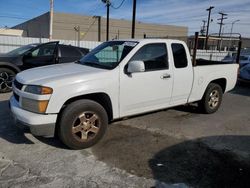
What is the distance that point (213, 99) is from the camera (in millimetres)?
6297

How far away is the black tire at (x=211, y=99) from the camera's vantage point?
6048mm

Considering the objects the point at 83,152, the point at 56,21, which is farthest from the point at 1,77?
the point at 56,21

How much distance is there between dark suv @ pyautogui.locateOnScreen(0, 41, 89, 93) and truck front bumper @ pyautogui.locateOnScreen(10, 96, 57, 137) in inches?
179

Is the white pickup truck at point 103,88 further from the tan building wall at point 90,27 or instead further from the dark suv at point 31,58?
the tan building wall at point 90,27

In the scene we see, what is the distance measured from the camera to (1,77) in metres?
7.79

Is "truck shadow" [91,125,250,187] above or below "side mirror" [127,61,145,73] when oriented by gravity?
below

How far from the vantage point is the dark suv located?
25.8 feet

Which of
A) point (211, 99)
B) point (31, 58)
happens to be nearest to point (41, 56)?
point (31, 58)

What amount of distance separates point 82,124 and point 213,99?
3.66 meters

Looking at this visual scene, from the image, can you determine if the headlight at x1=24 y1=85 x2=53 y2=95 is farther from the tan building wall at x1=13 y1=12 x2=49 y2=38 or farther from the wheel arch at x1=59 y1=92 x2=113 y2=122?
the tan building wall at x1=13 y1=12 x2=49 y2=38

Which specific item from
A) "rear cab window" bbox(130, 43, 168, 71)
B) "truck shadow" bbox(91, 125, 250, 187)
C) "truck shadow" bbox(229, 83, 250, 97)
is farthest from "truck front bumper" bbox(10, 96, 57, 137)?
"truck shadow" bbox(229, 83, 250, 97)

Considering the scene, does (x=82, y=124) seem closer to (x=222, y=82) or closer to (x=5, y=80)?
(x=222, y=82)

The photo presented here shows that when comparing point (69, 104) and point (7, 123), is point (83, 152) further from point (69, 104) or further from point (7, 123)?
point (7, 123)

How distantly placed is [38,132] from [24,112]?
380 millimetres
